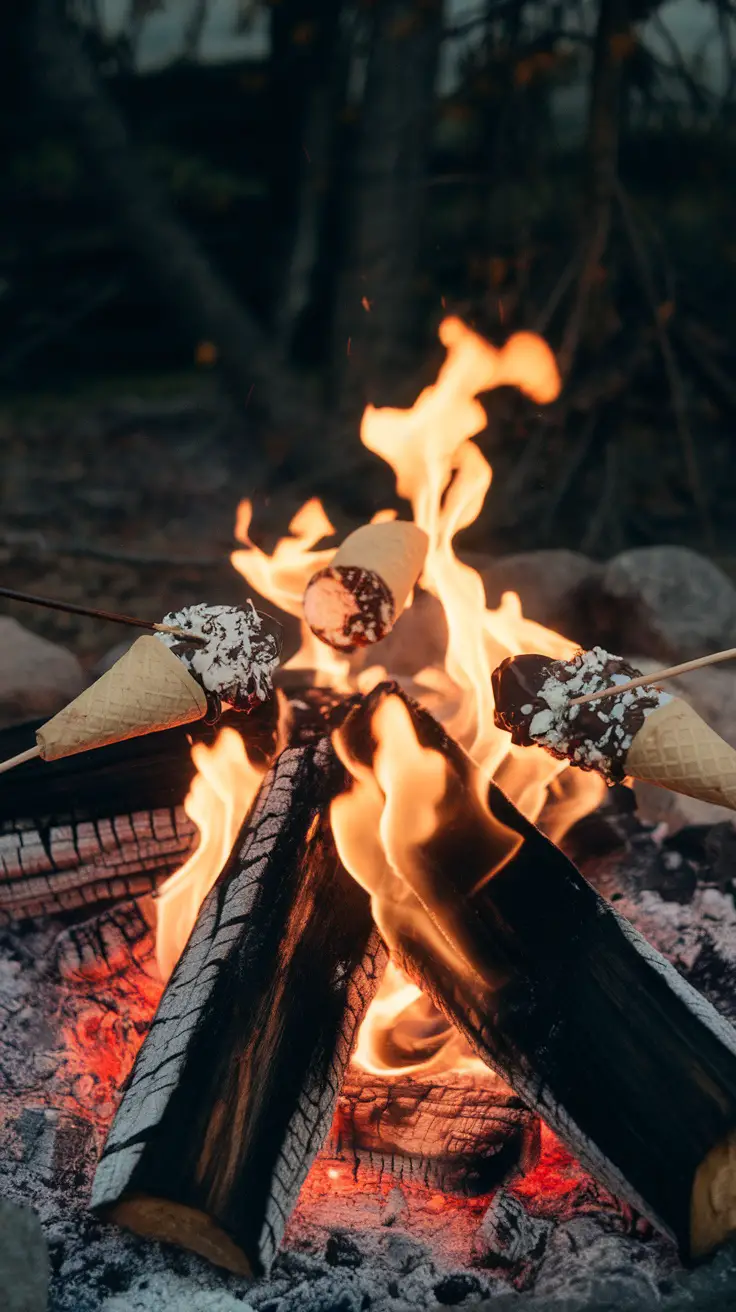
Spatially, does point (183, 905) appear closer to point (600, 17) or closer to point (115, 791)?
point (115, 791)

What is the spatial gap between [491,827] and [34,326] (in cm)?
615

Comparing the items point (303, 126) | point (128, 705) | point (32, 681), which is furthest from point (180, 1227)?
point (303, 126)

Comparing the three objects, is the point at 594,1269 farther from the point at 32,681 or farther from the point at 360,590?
the point at 32,681

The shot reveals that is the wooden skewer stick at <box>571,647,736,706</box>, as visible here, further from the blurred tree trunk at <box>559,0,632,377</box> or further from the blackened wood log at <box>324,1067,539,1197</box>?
the blurred tree trunk at <box>559,0,632,377</box>

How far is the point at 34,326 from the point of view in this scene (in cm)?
709

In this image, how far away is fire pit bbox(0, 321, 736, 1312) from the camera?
164 centimetres

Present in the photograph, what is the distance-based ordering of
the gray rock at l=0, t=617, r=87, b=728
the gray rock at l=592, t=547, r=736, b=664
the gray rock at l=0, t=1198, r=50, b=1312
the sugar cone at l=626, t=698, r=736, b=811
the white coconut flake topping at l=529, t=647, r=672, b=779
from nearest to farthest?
1. the gray rock at l=0, t=1198, r=50, b=1312
2. the sugar cone at l=626, t=698, r=736, b=811
3. the white coconut flake topping at l=529, t=647, r=672, b=779
4. the gray rock at l=0, t=617, r=87, b=728
5. the gray rock at l=592, t=547, r=736, b=664

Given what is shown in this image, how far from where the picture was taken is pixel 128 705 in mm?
2014

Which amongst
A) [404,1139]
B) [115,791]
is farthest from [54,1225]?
[115,791]

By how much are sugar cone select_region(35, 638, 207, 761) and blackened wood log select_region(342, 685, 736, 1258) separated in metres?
0.53

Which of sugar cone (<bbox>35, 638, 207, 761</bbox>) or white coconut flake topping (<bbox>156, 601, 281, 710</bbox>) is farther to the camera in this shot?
white coconut flake topping (<bbox>156, 601, 281, 710</bbox>)

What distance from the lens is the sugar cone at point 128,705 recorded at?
→ 1999mm

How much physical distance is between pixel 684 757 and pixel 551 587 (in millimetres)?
2116

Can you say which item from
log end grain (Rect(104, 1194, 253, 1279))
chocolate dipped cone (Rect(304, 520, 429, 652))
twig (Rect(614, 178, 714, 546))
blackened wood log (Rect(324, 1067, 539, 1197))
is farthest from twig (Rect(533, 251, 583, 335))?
log end grain (Rect(104, 1194, 253, 1279))
